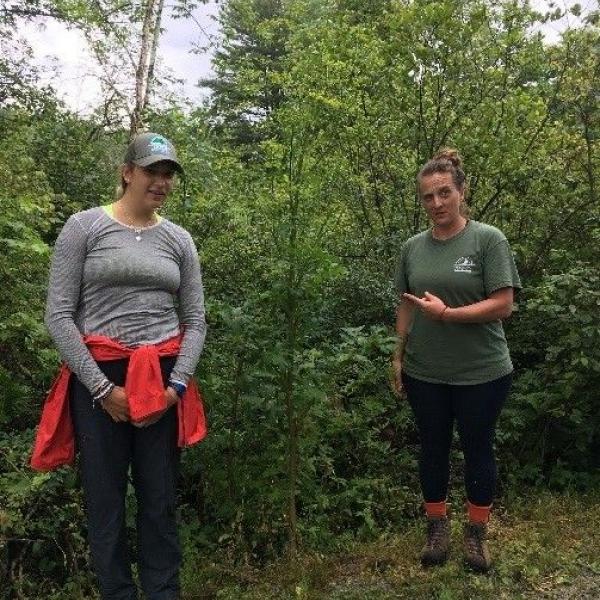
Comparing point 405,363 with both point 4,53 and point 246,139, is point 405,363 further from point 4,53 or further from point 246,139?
point 246,139

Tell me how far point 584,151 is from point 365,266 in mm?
2546

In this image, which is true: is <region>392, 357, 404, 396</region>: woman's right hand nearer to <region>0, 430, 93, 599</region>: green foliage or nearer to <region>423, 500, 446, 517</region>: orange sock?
<region>423, 500, 446, 517</region>: orange sock

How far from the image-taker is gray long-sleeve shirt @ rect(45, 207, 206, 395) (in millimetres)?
2430

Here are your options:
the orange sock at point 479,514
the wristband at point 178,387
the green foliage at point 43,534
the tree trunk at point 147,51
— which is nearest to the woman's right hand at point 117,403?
the wristband at point 178,387

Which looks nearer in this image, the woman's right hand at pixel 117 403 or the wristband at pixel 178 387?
the woman's right hand at pixel 117 403

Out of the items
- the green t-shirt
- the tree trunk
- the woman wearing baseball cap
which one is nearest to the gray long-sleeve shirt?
the woman wearing baseball cap

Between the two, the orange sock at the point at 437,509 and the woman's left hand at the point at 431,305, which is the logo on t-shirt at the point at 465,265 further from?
the orange sock at the point at 437,509

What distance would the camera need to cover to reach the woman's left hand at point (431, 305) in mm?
2902

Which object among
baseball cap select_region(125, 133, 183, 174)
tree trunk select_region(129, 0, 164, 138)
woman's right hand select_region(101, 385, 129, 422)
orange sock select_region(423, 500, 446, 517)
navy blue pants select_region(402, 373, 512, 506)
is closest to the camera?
woman's right hand select_region(101, 385, 129, 422)

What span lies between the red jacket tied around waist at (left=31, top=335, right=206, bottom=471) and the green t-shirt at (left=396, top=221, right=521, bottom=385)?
1.17 m

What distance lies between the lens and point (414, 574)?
10.5 ft

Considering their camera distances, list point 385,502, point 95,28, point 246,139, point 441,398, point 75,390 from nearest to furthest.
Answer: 1. point 75,390
2. point 441,398
3. point 385,502
4. point 95,28
5. point 246,139

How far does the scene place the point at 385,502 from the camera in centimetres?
435

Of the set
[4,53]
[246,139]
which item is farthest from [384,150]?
[246,139]
